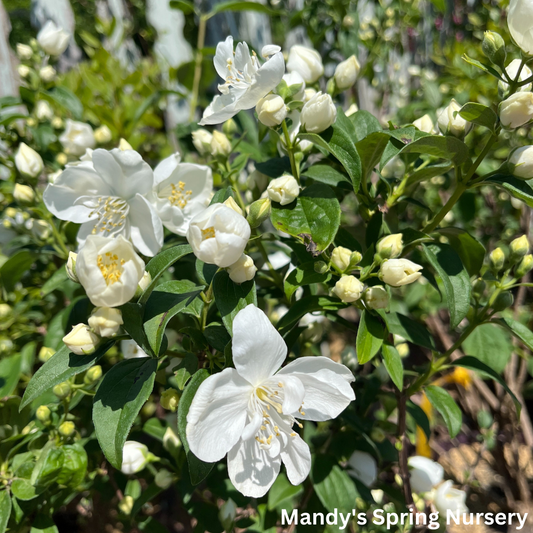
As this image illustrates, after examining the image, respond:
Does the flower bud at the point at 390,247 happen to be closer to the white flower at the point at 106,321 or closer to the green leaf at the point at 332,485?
the white flower at the point at 106,321

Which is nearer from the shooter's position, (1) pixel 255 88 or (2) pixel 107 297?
(2) pixel 107 297

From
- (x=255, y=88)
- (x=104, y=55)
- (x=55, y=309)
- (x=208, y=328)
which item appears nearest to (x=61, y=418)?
(x=208, y=328)

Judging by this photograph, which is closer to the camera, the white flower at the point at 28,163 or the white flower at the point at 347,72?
the white flower at the point at 347,72

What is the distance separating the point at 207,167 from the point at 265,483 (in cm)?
66

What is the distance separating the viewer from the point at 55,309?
1.49m

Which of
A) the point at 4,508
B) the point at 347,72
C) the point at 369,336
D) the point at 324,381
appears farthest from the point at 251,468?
the point at 347,72

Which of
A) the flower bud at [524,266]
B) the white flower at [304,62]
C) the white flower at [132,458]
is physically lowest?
the white flower at [132,458]

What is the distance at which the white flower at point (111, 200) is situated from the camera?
86 cm

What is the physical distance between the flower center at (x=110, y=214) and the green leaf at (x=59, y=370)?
26 cm

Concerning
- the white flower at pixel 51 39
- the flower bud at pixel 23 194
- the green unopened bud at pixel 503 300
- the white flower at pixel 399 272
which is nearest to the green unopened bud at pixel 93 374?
the flower bud at pixel 23 194

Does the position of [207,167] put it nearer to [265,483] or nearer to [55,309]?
[265,483]

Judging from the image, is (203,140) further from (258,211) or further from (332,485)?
(332,485)

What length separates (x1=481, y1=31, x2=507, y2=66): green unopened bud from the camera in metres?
0.73

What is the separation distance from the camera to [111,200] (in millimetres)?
917
